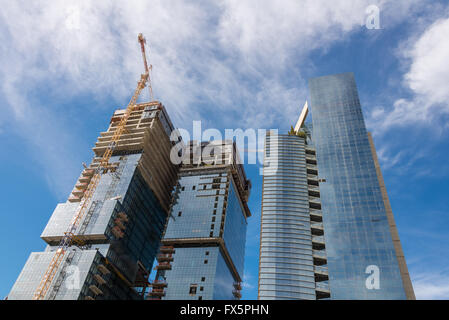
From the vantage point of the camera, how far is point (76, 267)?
12194cm

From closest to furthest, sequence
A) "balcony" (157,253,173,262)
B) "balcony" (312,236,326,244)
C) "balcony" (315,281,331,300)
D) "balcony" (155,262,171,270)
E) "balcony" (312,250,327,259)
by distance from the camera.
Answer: "balcony" (315,281,331,300) → "balcony" (312,250,327,259) → "balcony" (312,236,326,244) → "balcony" (155,262,171,270) → "balcony" (157,253,173,262)

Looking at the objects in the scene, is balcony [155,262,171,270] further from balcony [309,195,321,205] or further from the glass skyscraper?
balcony [309,195,321,205]

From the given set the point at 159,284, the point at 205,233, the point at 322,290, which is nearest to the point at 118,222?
the point at 159,284

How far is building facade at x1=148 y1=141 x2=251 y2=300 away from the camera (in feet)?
463

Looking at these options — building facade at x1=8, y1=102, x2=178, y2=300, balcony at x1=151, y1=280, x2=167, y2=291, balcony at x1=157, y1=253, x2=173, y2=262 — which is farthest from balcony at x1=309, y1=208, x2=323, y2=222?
building facade at x1=8, y1=102, x2=178, y2=300

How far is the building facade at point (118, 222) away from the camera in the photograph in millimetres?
121062

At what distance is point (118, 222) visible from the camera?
138750 millimetres

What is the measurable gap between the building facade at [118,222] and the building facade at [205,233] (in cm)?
1121

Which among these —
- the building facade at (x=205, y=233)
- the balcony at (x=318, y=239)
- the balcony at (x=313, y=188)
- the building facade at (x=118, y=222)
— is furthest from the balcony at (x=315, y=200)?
the building facade at (x=118, y=222)

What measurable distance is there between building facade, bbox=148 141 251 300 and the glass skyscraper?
19888mm

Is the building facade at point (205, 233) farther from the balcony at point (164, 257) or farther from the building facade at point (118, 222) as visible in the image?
the building facade at point (118, 222)

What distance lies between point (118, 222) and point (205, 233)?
1506 inches
